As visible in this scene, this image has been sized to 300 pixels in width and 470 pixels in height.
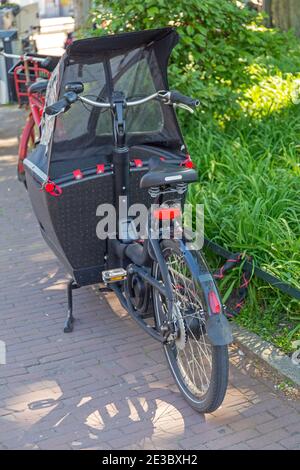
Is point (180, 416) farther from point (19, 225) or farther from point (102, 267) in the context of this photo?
point (19, 225)

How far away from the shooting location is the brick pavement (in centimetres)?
388

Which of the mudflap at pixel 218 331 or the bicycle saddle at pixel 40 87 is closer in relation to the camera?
the mudflap at pixel 218 331

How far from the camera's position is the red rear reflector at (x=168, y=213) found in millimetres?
4125

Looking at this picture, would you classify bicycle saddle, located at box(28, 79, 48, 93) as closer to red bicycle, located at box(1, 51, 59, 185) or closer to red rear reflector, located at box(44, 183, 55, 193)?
red bicycle, located at box(1, 51, 59, 185)

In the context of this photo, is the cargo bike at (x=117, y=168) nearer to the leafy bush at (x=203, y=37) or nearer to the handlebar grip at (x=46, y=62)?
the leafy bush at (x=203, y=37)

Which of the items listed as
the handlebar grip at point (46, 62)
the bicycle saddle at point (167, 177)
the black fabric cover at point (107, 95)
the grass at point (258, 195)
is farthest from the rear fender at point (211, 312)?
the handlebar grip at point (46, 62)

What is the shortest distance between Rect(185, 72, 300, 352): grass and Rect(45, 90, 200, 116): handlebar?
88cm

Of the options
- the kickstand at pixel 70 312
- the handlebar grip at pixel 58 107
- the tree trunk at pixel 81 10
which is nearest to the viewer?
the handlebar grip at pixel 58 107

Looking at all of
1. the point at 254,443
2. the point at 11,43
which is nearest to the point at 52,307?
the point at 254,443

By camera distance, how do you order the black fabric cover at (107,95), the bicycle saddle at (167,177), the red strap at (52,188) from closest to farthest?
1. the bicycle saddle at (167,177)
2. the red strap at (52,188)
3. the black fabric cover at (107,95)

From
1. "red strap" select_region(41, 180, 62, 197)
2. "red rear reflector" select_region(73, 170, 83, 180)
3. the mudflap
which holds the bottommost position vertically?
the mudflap

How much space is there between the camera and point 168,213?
4.12 metres

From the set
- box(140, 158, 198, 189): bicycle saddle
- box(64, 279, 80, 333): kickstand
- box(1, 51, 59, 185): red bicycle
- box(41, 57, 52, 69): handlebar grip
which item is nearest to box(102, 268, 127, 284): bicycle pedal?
box(64, 279, 80, 333): kickstand

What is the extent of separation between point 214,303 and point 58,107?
147 cm
